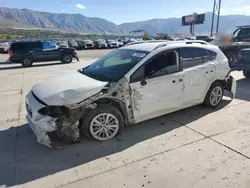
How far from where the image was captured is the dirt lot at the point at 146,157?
2926 millimetres

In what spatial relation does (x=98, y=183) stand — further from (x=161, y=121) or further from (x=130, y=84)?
(x=161, y=121)

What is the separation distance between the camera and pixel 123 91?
391cm

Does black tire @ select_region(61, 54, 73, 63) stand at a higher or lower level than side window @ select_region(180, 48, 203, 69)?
lower

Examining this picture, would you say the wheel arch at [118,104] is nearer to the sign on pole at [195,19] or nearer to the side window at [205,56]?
the side window at [205,56]

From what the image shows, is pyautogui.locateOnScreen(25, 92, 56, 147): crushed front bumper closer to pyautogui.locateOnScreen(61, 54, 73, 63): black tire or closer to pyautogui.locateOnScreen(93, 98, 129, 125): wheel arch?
pyautogui.locateOnScreen(93, 98, 129, 125): wheel arch

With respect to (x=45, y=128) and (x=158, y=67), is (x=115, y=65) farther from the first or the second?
(x=45, y=128)

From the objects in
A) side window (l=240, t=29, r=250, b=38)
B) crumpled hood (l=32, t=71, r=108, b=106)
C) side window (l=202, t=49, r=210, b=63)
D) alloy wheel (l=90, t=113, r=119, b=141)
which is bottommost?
alloy wheel (l=90, t=113, r=119, b=141)

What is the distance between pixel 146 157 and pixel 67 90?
5.48 ft

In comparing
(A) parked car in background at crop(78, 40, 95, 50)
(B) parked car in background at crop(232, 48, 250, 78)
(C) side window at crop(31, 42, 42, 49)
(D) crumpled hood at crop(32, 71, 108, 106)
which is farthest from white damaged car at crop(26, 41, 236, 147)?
(A) parked car in background at crop(78, 40, 95, 50)

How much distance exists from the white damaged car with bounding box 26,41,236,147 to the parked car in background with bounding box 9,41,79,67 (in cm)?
1275

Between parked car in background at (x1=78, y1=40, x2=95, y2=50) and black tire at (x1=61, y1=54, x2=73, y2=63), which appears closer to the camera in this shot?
black tire at (x1=61, y1=54, x2=73, y2=63)

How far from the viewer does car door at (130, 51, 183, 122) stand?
159 inches

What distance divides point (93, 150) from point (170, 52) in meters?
2.41

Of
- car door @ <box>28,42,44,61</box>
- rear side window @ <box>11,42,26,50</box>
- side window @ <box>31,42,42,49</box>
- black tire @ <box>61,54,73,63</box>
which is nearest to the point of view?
rear side window @ <box>11,42,26,50</box>
